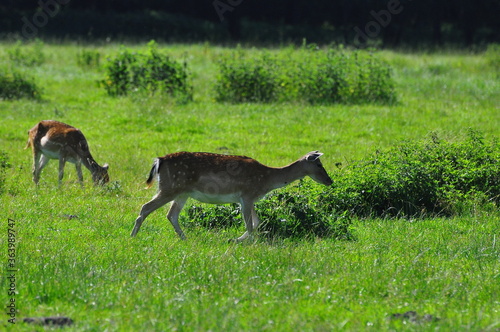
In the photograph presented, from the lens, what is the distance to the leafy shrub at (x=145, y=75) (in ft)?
71.7

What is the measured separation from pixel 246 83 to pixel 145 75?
2.87m

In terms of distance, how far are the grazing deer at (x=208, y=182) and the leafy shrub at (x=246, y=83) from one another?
459 inches

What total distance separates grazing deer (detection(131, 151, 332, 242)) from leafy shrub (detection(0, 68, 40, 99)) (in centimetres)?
1307

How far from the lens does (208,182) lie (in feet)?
31.6

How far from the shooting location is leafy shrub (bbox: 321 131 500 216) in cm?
1130

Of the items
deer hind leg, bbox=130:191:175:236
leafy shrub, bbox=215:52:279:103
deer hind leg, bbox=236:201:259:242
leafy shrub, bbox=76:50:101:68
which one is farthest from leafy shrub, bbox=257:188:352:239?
leafy shrub, bbox=76:50:101:68

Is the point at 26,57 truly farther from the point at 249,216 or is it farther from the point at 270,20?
the point at 270,20

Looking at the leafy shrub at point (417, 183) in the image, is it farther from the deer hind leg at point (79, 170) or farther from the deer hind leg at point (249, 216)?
the deer hind leg at point (79, 170)

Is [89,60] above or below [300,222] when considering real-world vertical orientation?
above

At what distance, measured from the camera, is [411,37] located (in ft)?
188

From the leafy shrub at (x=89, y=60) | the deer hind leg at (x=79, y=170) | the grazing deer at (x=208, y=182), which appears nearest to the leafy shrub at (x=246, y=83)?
the leafy shrub at (x=89, y=60)

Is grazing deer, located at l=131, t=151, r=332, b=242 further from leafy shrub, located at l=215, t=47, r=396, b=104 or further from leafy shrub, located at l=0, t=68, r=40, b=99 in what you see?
leafy shrub, located at l=0, t=68, r=40, b=99


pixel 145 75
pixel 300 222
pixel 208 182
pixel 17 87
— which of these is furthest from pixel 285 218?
pixel 17 87

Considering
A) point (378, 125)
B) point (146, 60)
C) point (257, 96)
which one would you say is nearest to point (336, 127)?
point (378, 125)
